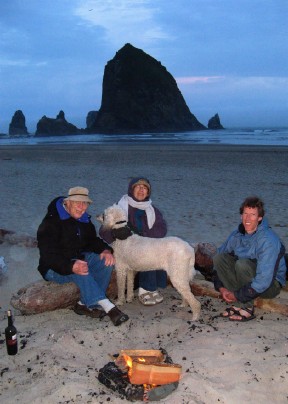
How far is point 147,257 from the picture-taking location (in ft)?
17.0

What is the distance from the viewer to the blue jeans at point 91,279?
510cm

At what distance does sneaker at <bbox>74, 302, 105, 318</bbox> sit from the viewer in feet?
17.1

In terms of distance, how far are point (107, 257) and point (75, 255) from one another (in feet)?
1.40

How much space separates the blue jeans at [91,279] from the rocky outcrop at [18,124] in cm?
13652

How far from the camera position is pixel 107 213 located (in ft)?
18.0

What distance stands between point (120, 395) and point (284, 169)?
60.0ft

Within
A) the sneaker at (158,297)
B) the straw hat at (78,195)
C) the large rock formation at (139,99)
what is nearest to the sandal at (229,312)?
the sneaker at (158,297)

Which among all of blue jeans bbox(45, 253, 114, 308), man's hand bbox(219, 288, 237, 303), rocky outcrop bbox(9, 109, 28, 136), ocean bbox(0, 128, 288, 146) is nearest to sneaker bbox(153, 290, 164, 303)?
blue jeans bbox(45, 253, 114, 308)

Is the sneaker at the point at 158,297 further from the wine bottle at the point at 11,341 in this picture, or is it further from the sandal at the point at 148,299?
the wine bottle at the point at 11,341

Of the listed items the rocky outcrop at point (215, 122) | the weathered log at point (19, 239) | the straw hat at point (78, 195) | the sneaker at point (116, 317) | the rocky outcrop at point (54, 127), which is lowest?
the sneaker at point (116, 317)

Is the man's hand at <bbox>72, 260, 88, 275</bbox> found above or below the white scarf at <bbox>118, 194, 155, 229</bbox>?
below

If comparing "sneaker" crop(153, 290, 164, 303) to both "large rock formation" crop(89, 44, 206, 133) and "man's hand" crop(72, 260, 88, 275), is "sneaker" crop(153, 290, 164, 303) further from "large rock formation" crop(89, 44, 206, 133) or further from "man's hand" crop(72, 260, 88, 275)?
"large rock formation" crop(89, 44, 206, 133)

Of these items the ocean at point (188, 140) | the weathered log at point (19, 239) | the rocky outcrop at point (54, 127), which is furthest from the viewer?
the rocky outcrop at point (54, 127)

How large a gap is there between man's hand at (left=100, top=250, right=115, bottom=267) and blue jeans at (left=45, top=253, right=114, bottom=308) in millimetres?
55
